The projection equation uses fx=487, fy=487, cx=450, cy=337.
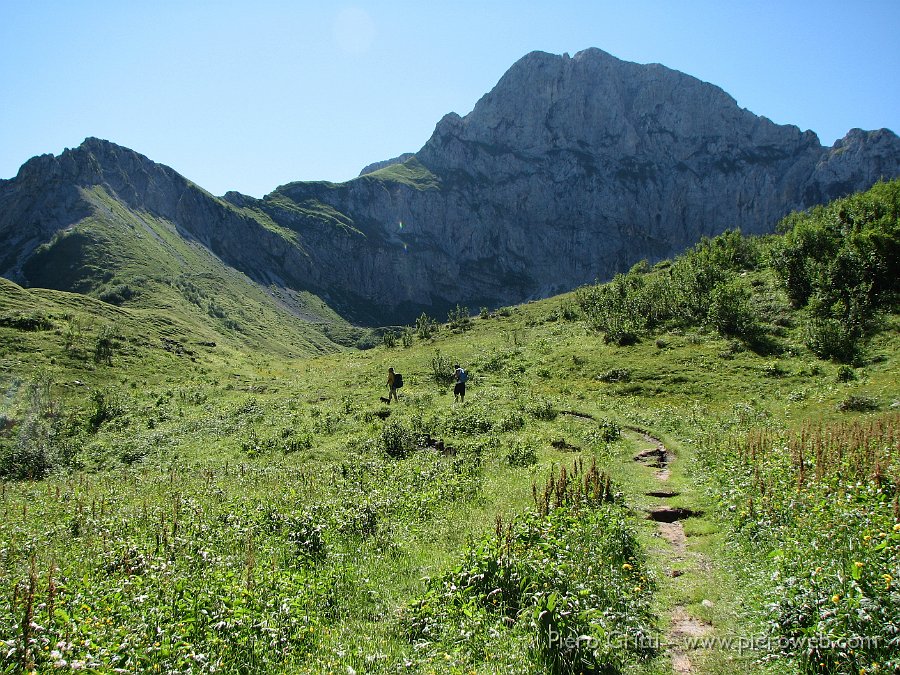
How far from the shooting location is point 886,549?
274 inches

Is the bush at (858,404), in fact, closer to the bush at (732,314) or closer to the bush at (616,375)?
the bush at (616,375)

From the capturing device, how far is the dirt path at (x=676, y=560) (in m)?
7.33

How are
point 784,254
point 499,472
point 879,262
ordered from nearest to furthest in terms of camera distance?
point 499,472 < point 879,262 < point 784,254

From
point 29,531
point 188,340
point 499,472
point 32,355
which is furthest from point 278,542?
point 188,340

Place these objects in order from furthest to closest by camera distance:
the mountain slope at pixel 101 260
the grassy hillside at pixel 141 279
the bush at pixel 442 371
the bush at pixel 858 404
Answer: the mountain slope at pixel 101 260 < the grassy hillside at pixel 141 279 < the bush at pixel 442 371 < the bush at pixel 858 404

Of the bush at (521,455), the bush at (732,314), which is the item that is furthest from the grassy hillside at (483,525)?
the bush at (732,314)

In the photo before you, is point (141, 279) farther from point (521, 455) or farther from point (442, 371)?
point (521, 455)

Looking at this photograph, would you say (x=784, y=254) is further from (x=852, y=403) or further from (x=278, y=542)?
(x=278, y=542)

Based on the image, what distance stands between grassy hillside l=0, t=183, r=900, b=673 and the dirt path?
78 millimetres

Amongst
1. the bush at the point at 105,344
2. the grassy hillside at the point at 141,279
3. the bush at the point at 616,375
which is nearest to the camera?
the bush at the point at 616,375

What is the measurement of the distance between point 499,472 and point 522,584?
10445 millimetres

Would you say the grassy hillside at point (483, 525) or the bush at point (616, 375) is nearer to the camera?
the grassy hillside at point (483, 525)

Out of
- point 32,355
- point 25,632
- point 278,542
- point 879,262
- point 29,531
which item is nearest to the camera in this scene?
point 25,632

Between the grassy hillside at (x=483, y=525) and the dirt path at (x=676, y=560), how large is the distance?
0.26 feet
